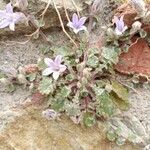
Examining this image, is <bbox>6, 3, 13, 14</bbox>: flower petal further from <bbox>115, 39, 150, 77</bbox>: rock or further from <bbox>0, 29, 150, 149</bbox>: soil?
<bbox>115, 39, 150, 77</bbox>: rock

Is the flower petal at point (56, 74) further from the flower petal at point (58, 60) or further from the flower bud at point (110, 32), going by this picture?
the flower bud at point (110, 32)

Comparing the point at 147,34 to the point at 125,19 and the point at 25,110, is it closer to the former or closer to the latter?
the point at 125,19

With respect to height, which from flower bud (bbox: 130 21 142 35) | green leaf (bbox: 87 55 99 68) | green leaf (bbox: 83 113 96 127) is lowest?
green leaf (bbox: 83 113 96 127)

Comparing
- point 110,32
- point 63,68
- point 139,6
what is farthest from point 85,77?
point 139,6

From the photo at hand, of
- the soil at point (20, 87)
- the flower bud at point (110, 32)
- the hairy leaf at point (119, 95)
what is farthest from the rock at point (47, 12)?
the hairy leaf at point (119, 95)

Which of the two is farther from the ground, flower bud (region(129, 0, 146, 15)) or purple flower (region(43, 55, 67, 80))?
flower bud (region(129, 0, 146, 15))

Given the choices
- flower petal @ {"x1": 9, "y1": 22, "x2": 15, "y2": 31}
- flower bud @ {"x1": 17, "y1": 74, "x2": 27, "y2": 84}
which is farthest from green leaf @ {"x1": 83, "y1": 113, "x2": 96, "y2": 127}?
flower petal @ {"x1": 9, "y1": 22, "x2": 15, "y2": 31}

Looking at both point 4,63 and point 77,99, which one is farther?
point 4,63

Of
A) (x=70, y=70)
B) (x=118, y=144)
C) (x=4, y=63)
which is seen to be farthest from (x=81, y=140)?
(x=4, y=63)
